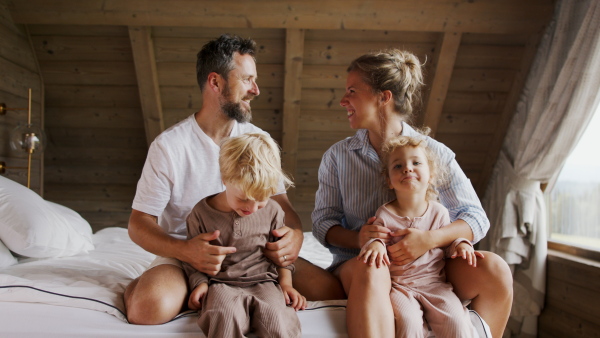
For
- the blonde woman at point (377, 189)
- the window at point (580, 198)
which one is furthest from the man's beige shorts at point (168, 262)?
the window at point (580, 198)

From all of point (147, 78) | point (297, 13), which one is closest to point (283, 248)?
point (297, 13)

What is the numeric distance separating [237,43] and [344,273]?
0.98 meters

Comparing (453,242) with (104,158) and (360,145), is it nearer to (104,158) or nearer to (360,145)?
(360,145)

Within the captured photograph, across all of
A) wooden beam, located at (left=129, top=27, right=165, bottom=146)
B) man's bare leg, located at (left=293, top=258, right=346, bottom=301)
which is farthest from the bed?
wooden beam, located at (left=129, top=27, right=165, bottom=146)

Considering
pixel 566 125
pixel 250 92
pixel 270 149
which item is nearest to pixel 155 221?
pixel 270 149

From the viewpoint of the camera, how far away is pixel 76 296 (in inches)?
54.8

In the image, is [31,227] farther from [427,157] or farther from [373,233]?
[427,157]

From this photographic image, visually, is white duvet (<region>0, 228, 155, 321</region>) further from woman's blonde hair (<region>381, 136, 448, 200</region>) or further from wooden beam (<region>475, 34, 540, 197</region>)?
wooden beam (<region>475, 34, 540, 197</region>)

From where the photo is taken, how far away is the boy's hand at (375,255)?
1437 millimetres

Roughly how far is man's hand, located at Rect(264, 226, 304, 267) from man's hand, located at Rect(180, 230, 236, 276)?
144 mm

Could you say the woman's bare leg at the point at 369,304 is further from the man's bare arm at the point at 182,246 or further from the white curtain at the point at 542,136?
the white curtain at the point at 542,136

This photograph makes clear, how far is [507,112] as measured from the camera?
3.48m

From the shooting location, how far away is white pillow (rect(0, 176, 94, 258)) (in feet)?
6.20

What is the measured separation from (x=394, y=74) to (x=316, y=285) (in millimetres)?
796
